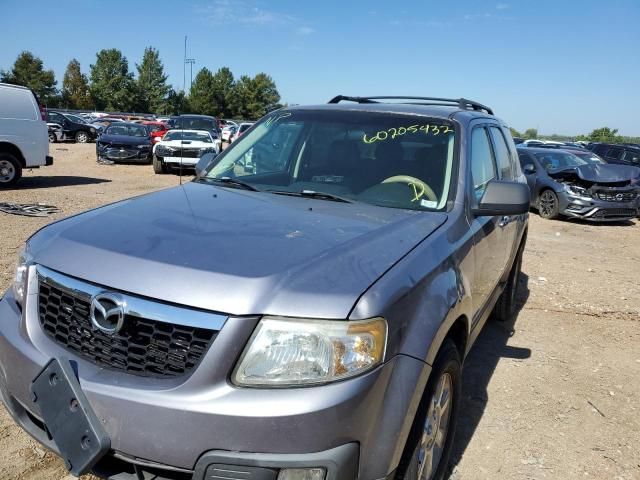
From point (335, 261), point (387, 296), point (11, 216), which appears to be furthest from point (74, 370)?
point (11, 216)

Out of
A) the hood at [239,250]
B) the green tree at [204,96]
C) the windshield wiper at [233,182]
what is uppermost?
the green tree at [204,96]

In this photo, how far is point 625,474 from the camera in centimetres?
284

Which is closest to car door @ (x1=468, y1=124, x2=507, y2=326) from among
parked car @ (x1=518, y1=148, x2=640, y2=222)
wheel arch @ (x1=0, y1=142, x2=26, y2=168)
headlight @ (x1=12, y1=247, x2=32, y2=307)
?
headlight @ (x1=12, y1=247, x2=32, y2=307)

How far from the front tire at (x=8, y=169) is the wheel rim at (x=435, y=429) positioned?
39.5ft

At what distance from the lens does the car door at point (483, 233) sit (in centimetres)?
289

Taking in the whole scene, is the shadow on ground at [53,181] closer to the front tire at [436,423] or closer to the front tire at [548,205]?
the front tire at [548,205]

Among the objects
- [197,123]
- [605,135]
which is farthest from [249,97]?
[197,123]

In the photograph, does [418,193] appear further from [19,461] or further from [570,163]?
[570,163]

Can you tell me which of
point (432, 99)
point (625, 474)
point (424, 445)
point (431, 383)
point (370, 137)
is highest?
point (432, 99)

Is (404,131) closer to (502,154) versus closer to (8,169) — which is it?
(502,154)

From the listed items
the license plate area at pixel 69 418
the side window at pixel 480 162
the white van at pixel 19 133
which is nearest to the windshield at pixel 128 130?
the white van at pixel 19 133

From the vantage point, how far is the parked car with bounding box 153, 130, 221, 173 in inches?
647

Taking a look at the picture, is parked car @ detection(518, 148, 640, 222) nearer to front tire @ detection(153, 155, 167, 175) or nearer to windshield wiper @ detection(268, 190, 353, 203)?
windshield wiper @ detection(268, 190, 353, 203)

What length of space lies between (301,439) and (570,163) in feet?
42.0
